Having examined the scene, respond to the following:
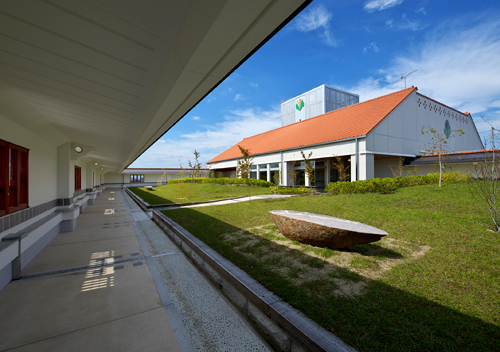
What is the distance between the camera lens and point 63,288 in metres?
3.67

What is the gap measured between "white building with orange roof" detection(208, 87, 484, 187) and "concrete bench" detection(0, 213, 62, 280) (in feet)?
55.2

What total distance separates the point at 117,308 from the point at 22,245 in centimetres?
283

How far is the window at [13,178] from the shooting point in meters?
4.27

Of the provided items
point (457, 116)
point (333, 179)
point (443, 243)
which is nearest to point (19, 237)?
point (443, 243)

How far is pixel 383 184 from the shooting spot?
1231cm

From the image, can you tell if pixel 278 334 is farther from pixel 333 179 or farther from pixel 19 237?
pixel 333 179

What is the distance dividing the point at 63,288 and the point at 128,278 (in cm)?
100

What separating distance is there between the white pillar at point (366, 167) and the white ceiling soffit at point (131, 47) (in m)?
15.3

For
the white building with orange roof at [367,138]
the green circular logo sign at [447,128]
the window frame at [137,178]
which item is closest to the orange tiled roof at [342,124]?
the white building with orange roof at [367,138]

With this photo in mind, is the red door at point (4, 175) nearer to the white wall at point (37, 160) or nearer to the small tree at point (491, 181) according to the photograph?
the white wall at point (37, 160)

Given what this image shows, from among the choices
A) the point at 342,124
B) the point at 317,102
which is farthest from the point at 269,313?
the point at 317,102

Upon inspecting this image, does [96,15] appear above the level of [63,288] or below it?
above

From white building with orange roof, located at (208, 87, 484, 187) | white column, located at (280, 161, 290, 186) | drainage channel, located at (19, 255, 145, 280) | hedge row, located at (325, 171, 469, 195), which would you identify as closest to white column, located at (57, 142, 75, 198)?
drainage channel, located at (19, 255, 145, 280)

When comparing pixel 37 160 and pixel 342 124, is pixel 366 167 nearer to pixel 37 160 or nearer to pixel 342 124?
pixel 342 124
